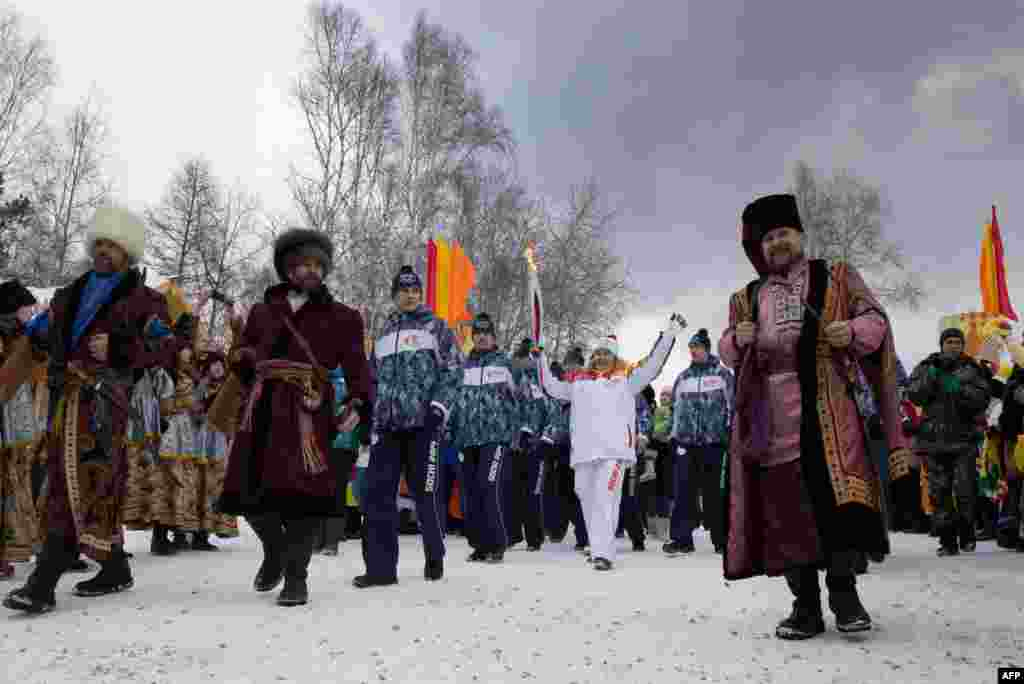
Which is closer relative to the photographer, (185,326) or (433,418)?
(433,418)

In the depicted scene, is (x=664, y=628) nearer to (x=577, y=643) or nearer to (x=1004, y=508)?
(x=577, y=643)

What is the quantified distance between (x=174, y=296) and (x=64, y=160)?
24559mm

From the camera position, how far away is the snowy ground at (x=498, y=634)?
381cm

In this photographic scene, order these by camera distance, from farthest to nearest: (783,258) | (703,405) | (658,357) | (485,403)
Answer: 1. (703,405)
2. (485,403)
3. (658,357)
4. (783,258)

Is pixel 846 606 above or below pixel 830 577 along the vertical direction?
below

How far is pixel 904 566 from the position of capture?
27.7 ft

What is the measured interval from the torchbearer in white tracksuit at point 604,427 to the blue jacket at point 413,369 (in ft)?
6.38

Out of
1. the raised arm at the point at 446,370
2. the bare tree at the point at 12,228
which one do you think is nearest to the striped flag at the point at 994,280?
the raised arm at the point at 446,370

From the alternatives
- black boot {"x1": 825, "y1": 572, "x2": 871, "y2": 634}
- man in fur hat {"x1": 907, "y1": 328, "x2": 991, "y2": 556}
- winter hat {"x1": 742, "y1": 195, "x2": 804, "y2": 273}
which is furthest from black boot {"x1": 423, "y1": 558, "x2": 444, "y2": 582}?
man in fur hat {"x1": 907, "y1": 328, "x2": 991, "y2": 556}

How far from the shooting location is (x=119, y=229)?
5.56 meters

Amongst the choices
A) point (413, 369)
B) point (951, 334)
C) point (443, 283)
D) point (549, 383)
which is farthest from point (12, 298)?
point (443, 283)

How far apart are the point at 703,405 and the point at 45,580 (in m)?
7.11

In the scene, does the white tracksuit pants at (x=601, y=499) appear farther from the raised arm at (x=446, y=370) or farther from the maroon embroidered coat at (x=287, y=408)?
the maroon embroidered coat at (x=287, y=408)

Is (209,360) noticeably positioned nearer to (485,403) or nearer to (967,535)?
(485,403)
